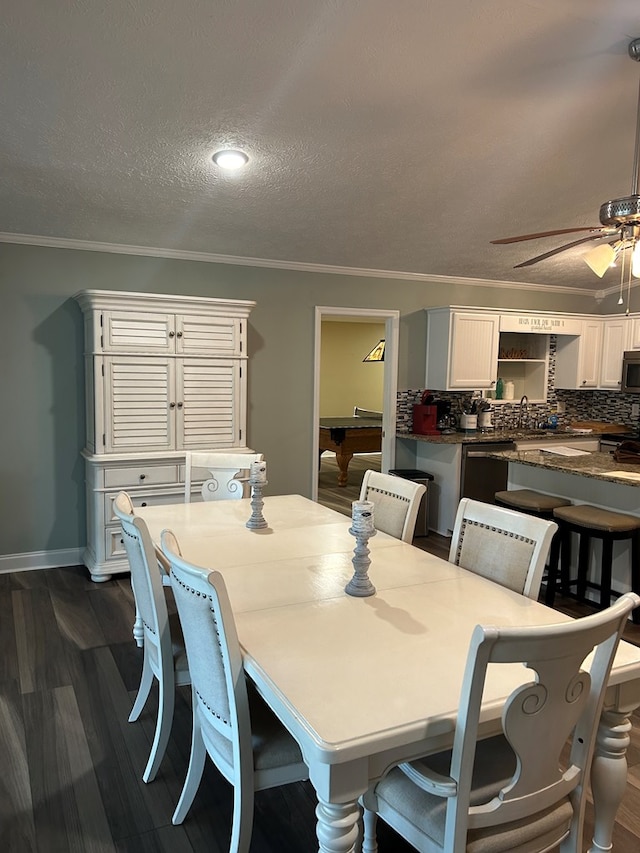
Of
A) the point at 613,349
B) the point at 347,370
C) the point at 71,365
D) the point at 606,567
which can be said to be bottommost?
the point at 606,567

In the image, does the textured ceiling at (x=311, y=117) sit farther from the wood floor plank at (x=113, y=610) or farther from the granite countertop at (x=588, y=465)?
the wood floor plank at (x=113, y=610)

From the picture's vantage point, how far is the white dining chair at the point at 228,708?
1538 millimetres

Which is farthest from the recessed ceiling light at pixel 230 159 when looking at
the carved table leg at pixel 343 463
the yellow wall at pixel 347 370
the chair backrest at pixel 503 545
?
the yellow wall at pixel 347 370

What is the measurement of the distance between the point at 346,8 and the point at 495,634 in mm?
2044

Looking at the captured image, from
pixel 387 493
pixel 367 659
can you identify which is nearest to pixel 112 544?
pixel 387 493

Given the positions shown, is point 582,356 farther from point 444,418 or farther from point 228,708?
point 228,708

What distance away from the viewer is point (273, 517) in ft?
9.87

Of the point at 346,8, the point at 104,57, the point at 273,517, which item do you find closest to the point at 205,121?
the point at 104,57

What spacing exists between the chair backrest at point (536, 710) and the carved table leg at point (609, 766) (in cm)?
20

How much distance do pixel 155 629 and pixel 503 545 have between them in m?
1.30

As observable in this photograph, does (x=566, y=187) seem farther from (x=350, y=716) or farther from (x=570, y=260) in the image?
(x=350, y=716)

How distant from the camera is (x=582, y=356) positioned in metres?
6.35

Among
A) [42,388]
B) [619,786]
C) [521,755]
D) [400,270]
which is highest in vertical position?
[400,270]

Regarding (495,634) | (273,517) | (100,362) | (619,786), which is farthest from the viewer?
(100,362)
